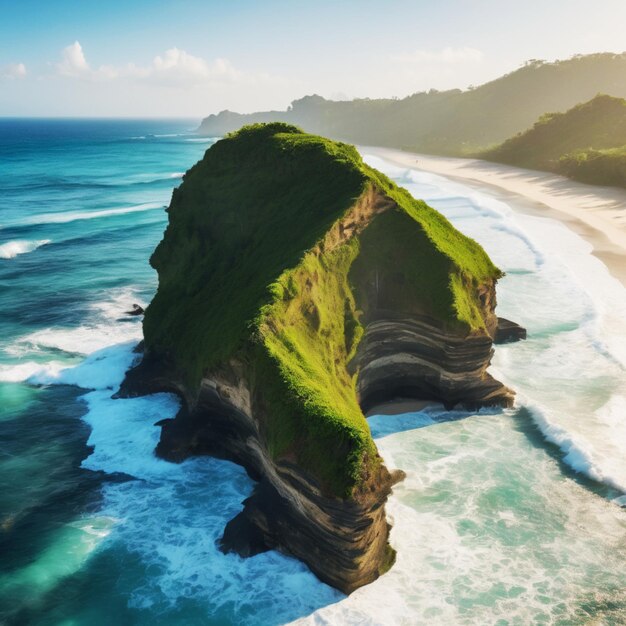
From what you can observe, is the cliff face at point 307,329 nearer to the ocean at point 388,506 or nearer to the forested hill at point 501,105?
the ocean at point 388,506

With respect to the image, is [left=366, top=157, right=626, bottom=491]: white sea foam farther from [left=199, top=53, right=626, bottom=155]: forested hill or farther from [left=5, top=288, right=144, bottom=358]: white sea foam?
[left=199, top=53, right=626, bottom=155]: forested hill

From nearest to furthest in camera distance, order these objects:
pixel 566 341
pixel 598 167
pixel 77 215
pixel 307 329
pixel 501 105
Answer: pixel 307 329, pixel 566 341, pixel 77 215, pixel 598 167, pixel 501 105

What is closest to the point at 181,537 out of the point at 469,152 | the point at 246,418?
the point at 246,418

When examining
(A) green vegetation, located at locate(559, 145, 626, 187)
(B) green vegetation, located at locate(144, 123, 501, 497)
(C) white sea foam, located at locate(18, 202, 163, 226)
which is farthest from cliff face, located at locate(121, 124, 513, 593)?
(A) green vegetation, located at locate(559, 145, 626, 187)

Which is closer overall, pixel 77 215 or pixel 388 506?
pixel 388 506

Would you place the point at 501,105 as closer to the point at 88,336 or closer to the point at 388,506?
the point at 88,336

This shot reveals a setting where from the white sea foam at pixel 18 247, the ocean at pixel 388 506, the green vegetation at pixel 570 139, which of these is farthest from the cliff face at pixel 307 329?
the green vegetation at pixel 570 139

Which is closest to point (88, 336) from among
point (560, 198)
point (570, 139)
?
point (560, 198)
